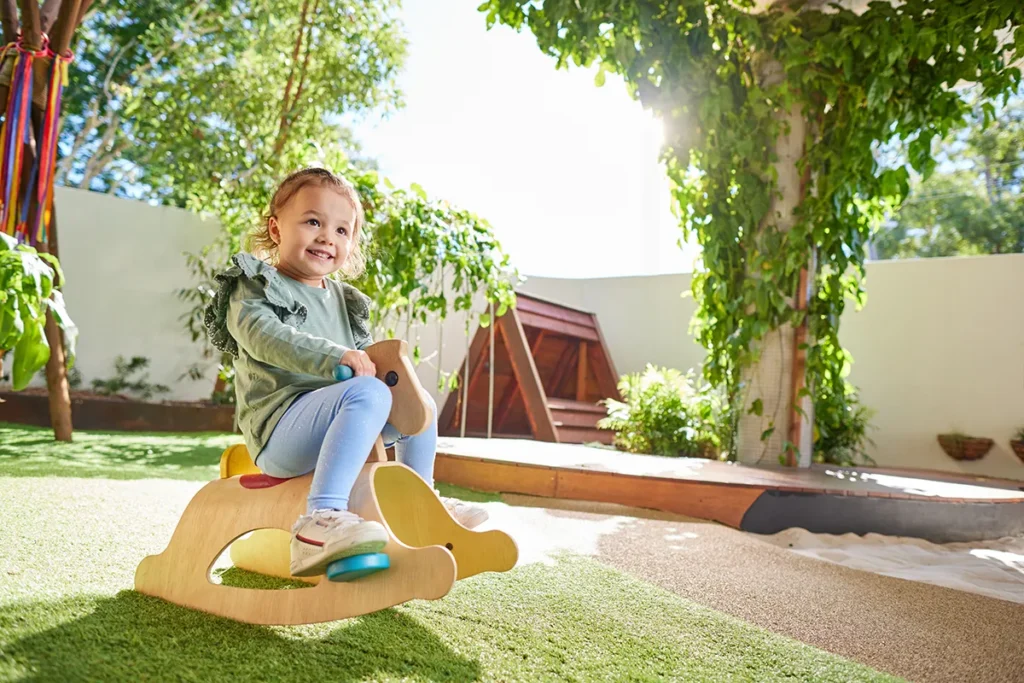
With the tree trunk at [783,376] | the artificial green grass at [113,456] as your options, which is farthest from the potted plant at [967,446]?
the artificial green grass at [113,456]

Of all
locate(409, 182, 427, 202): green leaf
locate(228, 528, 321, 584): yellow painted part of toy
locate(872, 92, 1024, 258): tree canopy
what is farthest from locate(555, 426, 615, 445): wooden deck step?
locate(872, 92, 1024, 258): tree canopy

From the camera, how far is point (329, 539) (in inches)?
40.0

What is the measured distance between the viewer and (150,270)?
5953 mm

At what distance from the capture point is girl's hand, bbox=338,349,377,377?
1.11 m

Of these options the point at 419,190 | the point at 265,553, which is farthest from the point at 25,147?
the point at 265,553

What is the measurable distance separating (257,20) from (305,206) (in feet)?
26.2

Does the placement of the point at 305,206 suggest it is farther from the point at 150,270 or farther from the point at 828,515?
the point at 150,270

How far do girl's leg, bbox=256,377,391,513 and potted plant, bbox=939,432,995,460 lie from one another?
5.74m

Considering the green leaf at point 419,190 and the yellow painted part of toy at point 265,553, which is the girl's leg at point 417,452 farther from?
the green leaf at point 419,190

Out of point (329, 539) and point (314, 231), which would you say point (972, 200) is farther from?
point (329, 539)

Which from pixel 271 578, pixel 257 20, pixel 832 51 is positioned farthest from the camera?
pixel 257 20

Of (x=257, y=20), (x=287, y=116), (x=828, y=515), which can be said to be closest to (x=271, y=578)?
(x=828, y=515)

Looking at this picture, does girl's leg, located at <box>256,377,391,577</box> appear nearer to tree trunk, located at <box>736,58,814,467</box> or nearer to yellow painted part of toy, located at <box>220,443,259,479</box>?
yellow painted part of toy, located at <box>220,443,259,479</box>

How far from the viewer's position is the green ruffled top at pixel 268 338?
3.71 ft
